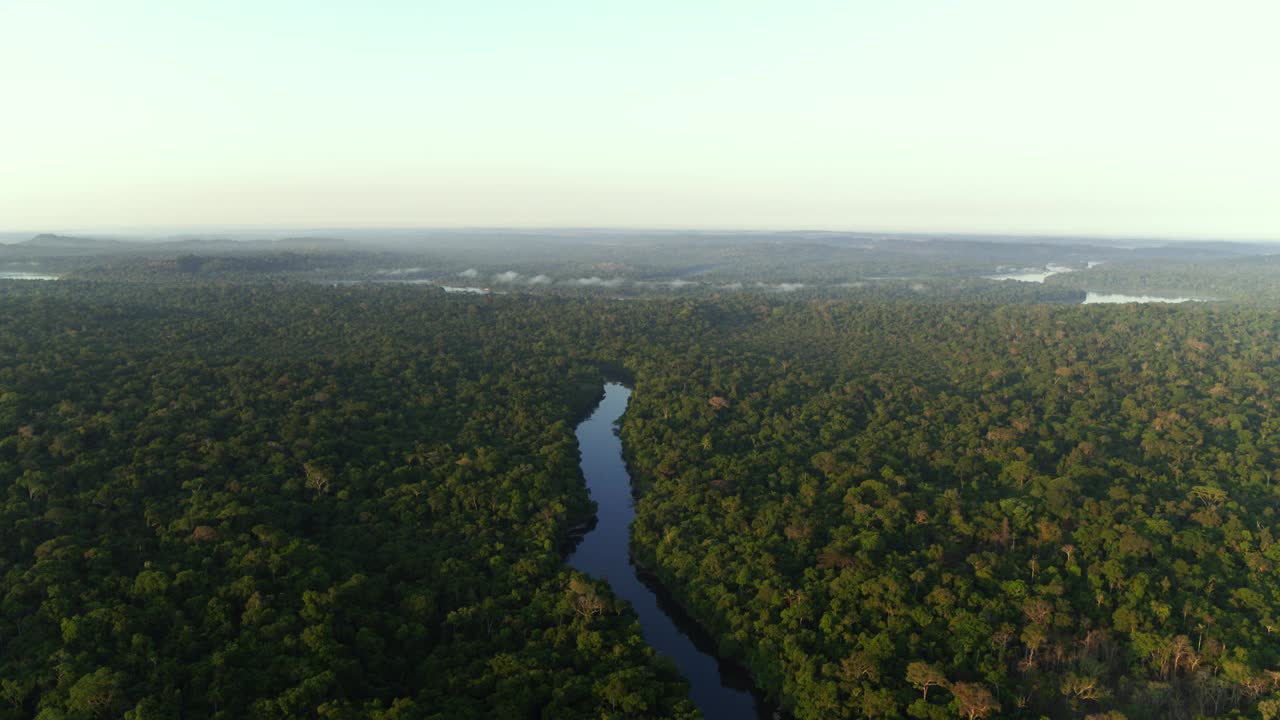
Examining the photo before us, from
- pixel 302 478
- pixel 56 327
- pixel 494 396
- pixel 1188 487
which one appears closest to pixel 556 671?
pixel 302 478

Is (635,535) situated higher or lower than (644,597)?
higher

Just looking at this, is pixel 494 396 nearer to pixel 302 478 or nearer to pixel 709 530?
pixel 302 478

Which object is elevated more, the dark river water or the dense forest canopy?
the dense forest canopy

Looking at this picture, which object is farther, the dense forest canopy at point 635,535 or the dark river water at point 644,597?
the dark river water at point 644,597

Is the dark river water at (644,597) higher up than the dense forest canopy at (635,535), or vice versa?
the dense forest canopy at (635,535)
